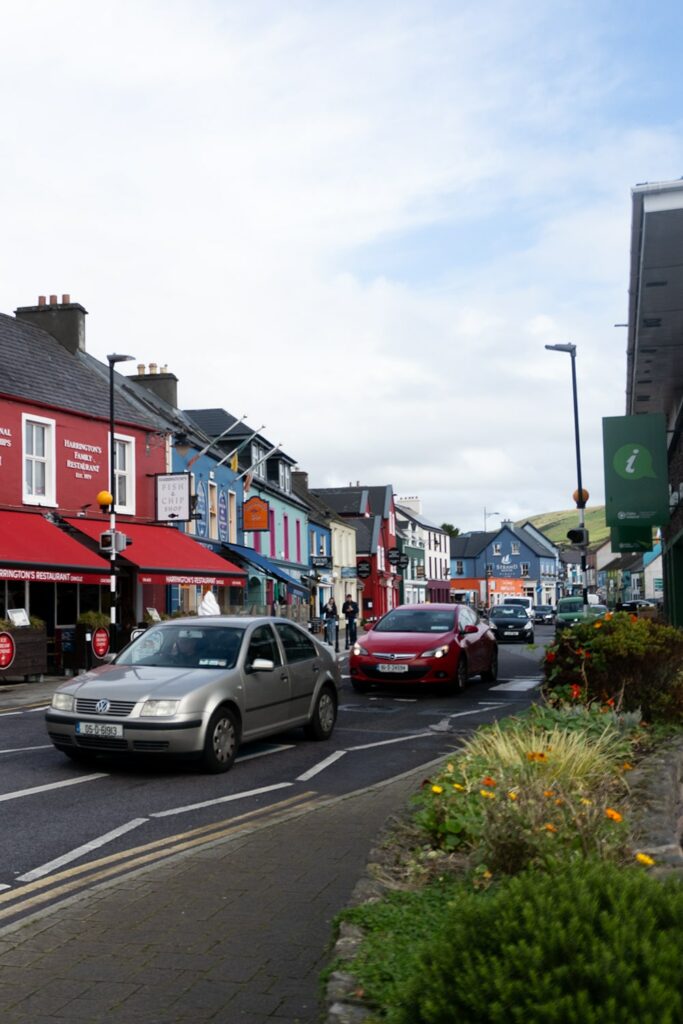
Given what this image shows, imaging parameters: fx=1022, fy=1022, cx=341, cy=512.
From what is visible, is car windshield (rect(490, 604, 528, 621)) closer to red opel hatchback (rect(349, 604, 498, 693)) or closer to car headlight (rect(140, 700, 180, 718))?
red opel hatchback (rect(349, 604, 498, 693))

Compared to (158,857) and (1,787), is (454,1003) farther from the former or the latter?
(1,787)

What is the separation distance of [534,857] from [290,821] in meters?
3.68

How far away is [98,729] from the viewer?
380 inches

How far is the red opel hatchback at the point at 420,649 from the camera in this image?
1775cm

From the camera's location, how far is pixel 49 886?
19.9ft

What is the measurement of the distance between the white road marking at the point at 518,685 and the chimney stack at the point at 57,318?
687 inches

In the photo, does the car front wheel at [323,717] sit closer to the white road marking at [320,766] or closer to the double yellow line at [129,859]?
the white road marking at [320,766]

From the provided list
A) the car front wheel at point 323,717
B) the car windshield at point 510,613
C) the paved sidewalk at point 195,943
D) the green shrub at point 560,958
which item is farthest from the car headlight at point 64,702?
the car windshield at point 510,613

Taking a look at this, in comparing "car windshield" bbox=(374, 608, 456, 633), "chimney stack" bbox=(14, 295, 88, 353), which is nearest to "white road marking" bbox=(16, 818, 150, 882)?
"car windshield" bbox=(374, 608, 456, 633)

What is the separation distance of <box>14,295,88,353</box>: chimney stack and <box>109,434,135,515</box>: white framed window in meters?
4.03

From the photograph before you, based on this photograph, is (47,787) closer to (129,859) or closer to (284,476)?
(129,859)

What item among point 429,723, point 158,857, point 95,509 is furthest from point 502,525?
point 158,857

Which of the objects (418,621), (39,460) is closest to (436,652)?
(418,621)

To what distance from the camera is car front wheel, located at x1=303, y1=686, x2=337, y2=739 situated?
12.3 m
